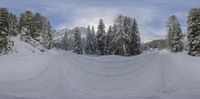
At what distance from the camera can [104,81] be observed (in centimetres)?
1444

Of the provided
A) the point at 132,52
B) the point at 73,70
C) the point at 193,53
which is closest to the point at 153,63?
the point at 73,70

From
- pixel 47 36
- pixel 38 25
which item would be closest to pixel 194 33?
pixel 38 25

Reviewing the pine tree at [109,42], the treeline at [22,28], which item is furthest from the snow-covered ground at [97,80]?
the pine tree at [109,42]

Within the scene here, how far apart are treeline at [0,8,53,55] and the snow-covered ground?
48969 mm

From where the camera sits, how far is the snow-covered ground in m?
12.2

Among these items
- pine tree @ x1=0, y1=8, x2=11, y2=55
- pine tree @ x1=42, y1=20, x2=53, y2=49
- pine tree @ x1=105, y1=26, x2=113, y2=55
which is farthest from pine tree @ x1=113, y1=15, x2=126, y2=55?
pine tree @ x1=0, y1=8, x2=11, y2=55

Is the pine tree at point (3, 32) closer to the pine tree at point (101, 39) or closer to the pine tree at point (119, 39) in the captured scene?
the pine tree at point (119, 39)

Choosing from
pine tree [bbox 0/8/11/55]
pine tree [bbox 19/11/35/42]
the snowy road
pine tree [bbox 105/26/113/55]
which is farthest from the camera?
pine tree [bbox 105/26/113/55]

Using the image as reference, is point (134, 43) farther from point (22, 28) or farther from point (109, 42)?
point (22, 28)

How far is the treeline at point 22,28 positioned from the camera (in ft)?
221

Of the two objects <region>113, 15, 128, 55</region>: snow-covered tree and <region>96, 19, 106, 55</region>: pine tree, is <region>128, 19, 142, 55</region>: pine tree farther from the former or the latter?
<region>96, 19, 106, 55</region>: pine tree

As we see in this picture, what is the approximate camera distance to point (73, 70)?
621 inches

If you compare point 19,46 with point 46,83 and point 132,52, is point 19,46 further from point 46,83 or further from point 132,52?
point 46,83

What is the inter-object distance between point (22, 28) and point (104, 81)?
82014 millimetres
